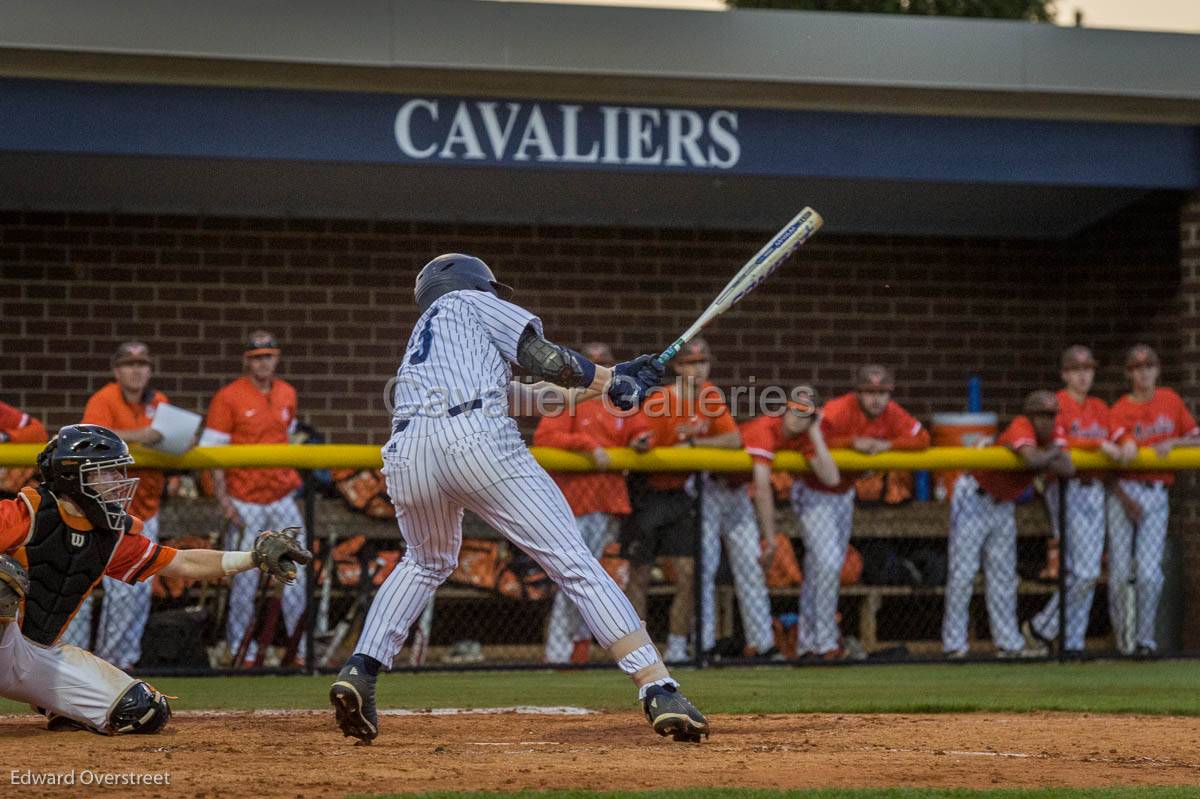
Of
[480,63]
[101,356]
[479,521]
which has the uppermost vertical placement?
[480,63]

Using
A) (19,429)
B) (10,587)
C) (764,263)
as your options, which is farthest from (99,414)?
(764,263)

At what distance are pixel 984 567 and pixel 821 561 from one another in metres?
1.14

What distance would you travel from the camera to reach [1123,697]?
7.07 m

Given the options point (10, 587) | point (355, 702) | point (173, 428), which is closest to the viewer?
point (10, 587)

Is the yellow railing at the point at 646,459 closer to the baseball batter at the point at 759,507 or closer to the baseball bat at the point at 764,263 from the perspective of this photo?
the baseball batter at the point at 759,507

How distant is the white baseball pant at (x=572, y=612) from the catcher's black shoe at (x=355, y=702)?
136 inches

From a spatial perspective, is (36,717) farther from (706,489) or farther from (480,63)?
(480,63)

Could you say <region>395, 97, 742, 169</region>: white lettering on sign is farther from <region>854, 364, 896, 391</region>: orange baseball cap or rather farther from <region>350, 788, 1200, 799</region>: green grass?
<region>350, 788, 1200, 799</region>: green grass

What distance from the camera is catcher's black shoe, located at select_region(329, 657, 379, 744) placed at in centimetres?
505

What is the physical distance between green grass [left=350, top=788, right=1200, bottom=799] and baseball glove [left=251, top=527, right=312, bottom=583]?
130cm

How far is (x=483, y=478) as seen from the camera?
16.5 feet

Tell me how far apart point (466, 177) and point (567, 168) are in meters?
0.92

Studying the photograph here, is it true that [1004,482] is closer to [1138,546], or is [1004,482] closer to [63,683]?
[1138,546]

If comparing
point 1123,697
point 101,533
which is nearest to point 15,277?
point 101,533
